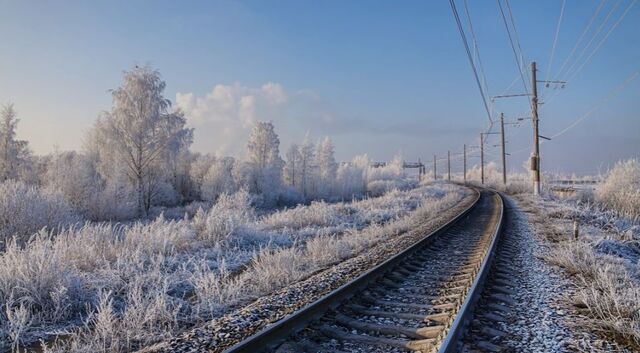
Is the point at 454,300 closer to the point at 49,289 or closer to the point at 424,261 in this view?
the point at 424,261

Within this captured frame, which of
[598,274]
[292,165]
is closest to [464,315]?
[598,274]

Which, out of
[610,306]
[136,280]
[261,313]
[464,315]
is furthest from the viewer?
[136,280]

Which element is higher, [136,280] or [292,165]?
[292,165]

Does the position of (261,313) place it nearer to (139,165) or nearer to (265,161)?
(139,165)

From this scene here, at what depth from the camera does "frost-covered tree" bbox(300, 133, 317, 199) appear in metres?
54.5

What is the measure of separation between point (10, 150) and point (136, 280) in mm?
34477

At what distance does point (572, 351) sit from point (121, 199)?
27437mm

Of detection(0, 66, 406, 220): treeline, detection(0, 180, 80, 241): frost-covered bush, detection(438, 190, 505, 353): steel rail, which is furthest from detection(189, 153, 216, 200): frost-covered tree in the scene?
detection(438, 190, 505, 353): steel rail

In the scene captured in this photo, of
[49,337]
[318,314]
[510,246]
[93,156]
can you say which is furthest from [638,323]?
[93,156]

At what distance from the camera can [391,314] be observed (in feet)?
17.9

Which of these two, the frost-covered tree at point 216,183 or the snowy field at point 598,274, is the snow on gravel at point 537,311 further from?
the frost-covered tree at point 216,183

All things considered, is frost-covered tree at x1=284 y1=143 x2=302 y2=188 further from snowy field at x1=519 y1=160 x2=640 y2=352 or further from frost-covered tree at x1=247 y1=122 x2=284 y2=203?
snowy field at x1=519 y1=160 x2=640 y2=352

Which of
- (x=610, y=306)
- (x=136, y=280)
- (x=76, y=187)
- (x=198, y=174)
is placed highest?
(x=198, y=174)

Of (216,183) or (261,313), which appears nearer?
(261,313)
